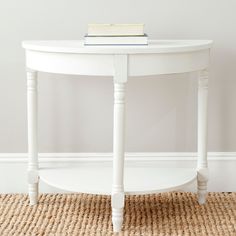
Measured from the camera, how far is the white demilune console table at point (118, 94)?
1898 mm

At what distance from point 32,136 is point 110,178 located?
0.33m

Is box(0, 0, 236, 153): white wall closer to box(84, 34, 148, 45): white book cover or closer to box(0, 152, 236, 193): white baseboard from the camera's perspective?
box(0, 152, 236, 193): white baseboard

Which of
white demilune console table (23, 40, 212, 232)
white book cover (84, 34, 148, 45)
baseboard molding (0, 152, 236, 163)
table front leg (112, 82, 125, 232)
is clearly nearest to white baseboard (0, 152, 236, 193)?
baseboard molding (0, 152, 236, 163)

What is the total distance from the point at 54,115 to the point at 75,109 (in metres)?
0.09

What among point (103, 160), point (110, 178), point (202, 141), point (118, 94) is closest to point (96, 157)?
point (103, 160)

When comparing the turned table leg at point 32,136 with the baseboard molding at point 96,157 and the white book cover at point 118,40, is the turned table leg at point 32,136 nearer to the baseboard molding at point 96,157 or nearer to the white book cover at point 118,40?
the baseboard molding at point 96,157

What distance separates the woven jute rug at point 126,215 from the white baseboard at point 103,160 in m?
0.06

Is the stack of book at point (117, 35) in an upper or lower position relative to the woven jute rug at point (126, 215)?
upper

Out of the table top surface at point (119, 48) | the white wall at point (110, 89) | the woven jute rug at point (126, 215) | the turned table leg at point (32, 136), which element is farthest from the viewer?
the white wall at point (110, 89)

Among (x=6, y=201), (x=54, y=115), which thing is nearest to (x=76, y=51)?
(x=54, y=115)

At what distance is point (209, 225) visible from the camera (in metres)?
2.07

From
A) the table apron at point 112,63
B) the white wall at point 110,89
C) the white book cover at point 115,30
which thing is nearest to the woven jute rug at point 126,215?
the white wall at point 110,89

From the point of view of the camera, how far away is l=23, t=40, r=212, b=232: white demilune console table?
6.23ft

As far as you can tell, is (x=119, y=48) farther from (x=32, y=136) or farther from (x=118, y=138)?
(x=32, y=136)
